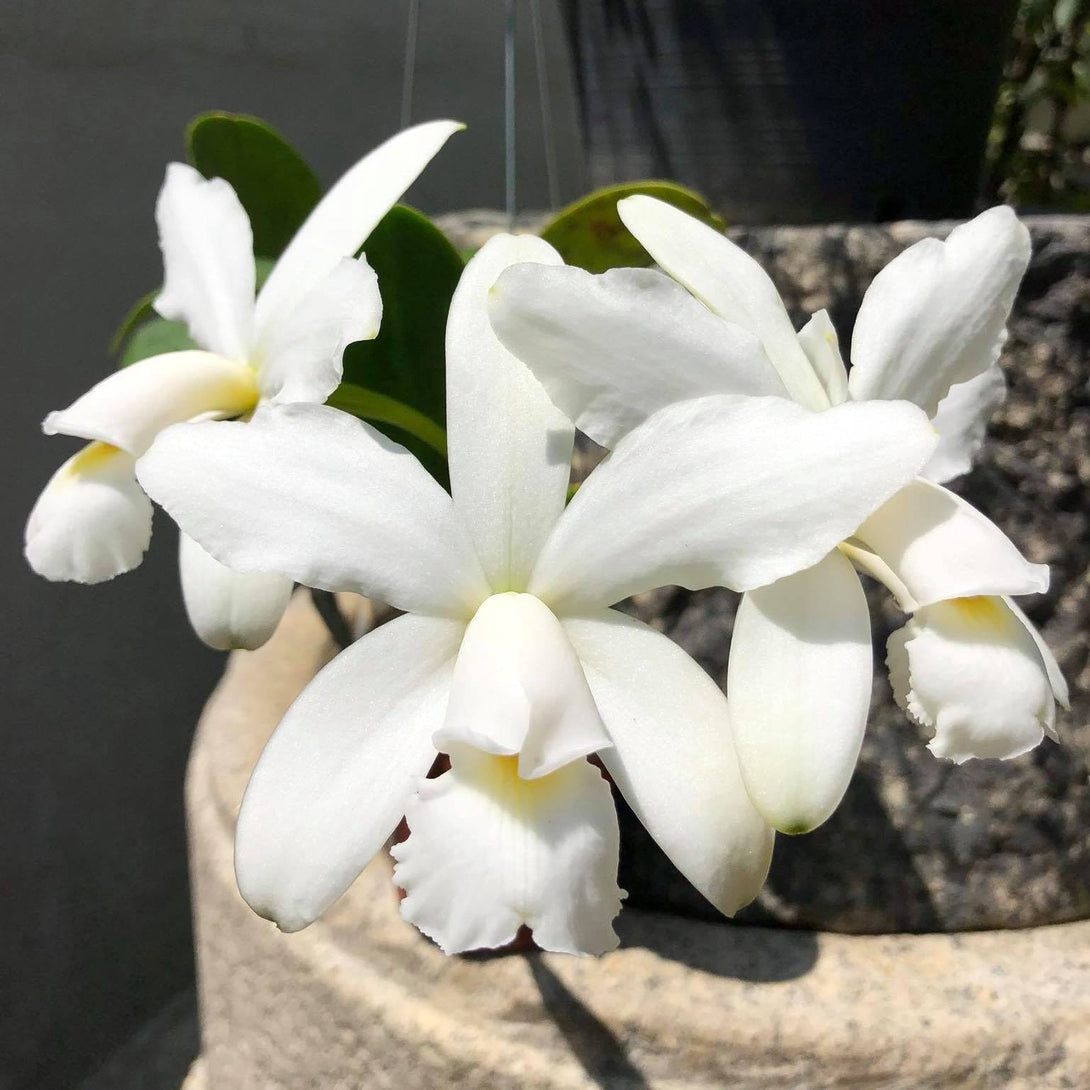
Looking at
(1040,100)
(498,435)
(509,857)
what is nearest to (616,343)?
(498,435)

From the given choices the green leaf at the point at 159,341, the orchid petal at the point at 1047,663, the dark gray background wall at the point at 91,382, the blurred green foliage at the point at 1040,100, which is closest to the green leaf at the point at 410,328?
the green leaf at the point at 159,341

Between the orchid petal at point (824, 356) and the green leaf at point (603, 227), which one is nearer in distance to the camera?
the orchid petal at point (824, 356)

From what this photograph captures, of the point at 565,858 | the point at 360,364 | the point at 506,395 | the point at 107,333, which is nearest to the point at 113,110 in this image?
the point at 107,333

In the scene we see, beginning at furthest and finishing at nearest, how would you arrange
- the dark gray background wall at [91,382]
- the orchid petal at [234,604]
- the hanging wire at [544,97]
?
the dark gray background wall at [91,382]
the hanging wire at [544,97]
the orchid petal at [234,604]

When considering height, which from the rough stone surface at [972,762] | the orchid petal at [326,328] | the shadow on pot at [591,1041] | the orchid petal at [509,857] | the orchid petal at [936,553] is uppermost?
the orchid petal at [326,328]

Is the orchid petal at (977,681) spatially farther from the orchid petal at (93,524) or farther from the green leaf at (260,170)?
the green leaf at (260,170)

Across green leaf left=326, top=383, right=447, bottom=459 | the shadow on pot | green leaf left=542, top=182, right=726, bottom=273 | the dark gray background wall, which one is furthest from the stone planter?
the dark gray background wall
